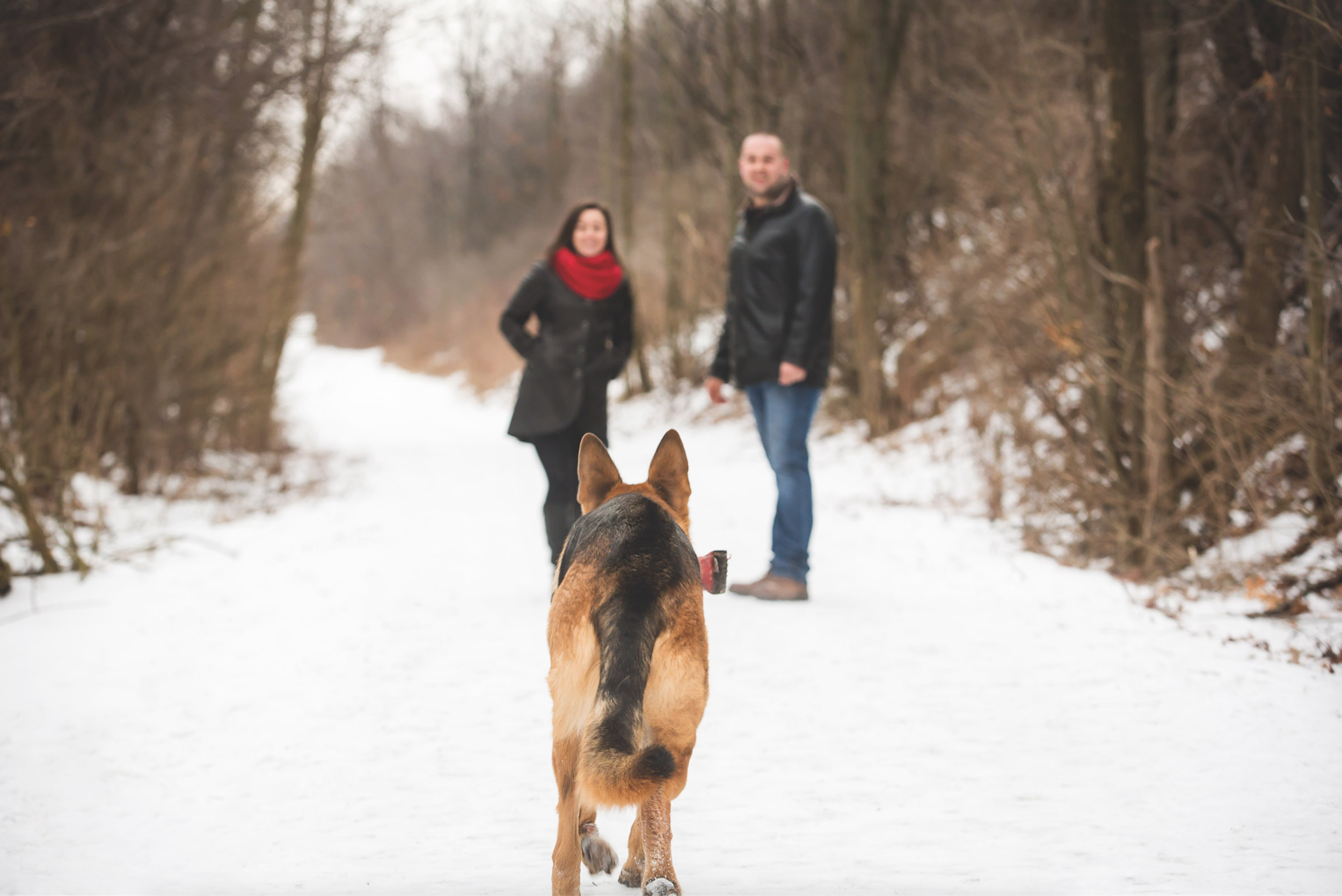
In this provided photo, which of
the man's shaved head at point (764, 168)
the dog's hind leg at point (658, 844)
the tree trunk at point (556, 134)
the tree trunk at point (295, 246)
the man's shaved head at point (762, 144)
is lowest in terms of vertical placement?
the dog's hind leg at point (658, 844)

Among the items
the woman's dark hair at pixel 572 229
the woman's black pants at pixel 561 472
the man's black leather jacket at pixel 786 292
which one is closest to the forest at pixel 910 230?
the man's black leather jacket at pixel 786 292

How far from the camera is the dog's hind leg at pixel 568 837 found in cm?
227

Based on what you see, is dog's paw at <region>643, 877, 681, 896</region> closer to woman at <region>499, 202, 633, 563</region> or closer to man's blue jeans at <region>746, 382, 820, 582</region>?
man's blue jeans at <region>746, 382, 820, 582</region>

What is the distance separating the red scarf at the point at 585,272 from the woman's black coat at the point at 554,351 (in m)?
0.03

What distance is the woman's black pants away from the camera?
211 inches

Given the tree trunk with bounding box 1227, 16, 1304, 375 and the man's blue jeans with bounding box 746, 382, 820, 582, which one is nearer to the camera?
the man's blue jeans with bounding box 746, 382, 820, 582

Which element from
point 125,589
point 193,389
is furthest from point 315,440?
point 125,589

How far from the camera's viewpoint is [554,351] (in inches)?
212

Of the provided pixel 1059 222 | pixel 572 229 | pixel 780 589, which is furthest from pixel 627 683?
pixel 1059 222

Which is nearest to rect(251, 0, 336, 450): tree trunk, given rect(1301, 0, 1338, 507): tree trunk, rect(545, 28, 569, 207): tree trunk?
rect(1301, 0, 1338, 507): tree trunk

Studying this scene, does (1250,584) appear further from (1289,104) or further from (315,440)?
(315,440)

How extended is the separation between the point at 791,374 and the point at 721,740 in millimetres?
2113

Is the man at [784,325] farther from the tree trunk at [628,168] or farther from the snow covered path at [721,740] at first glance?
the tree trunk at [628,168]

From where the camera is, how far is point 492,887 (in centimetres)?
252
